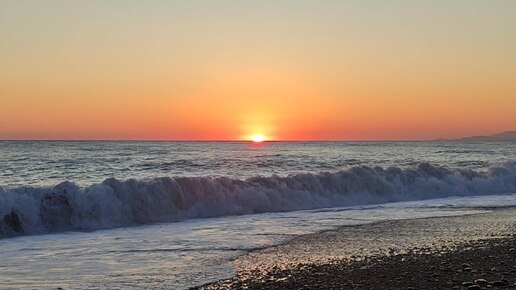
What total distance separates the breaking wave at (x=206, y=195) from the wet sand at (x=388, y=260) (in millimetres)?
6613

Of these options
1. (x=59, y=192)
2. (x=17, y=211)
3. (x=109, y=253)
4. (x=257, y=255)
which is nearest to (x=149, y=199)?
(x=59, y=192)

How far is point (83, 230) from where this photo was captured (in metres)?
15.3

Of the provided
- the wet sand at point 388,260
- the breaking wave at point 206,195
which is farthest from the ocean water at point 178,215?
the wet sand at point 388,260

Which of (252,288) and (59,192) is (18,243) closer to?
(59,192)

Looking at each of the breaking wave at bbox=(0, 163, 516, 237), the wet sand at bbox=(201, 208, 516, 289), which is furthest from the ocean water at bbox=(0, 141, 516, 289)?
the wet sand at bbox=(201, 208, 516, 289)

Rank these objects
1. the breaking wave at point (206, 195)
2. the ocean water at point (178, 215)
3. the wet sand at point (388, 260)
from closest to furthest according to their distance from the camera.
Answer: the wet sand at point (388, 260)
the ocean water at point (178, 215)
the breaking wave at point (206, 195)

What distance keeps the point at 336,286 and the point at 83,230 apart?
30.6 feet

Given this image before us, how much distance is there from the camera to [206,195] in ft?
65.3

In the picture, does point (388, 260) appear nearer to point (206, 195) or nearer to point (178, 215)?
point (178, 215)

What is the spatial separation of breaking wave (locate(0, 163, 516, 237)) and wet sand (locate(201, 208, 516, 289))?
6613 millimetres

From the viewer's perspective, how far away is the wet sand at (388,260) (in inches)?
→ 322

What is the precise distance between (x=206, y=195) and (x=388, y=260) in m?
10.9

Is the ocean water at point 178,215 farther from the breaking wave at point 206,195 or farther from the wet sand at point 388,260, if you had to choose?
the wet sand at point 388,260

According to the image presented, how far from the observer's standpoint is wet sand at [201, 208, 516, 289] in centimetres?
818
